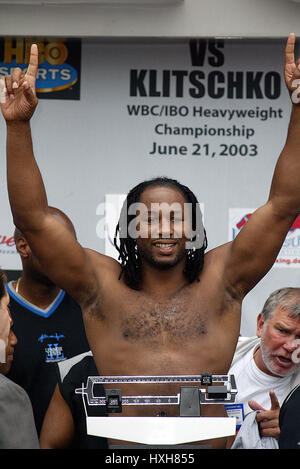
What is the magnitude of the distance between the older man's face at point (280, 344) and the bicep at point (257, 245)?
2.01ft

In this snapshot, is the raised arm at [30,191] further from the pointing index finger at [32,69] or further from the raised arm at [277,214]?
the raised arm at [277,214]

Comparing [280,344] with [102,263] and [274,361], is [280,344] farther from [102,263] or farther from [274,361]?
[102,263]

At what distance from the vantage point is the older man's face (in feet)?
10.4

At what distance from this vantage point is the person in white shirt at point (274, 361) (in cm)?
317

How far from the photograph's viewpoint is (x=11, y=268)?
15.4 ft

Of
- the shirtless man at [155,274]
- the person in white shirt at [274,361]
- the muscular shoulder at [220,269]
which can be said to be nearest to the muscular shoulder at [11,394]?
the shirtless man at [155,274]

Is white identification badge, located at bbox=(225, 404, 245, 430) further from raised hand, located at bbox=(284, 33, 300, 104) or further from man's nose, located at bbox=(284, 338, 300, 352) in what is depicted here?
raised hand, located at bbox=(284, 33, 300, 104)

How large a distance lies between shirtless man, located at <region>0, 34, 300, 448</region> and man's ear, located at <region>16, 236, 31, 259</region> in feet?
3.55

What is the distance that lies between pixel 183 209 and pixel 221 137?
6.77ft

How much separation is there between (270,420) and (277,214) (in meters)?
0.81

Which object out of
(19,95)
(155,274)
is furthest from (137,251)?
(19,95)

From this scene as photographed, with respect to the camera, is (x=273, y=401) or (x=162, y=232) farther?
(x=273, y=401)

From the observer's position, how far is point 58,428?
287 cm

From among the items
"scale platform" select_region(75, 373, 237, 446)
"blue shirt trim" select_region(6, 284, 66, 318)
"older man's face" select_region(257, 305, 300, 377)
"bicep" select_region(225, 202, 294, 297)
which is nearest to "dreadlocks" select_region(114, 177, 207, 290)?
"bicep" select_region(225, 202, 294, 297)
